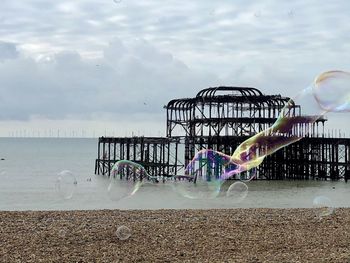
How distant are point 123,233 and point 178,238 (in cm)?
141

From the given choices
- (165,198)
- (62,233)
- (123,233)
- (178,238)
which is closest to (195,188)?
(165,198)

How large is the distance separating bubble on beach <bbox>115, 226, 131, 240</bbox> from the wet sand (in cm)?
11

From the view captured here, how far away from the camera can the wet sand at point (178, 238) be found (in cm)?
1203

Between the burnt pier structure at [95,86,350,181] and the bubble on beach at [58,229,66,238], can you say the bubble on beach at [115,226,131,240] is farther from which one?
the burnt pier structure at [95,86,350,181]

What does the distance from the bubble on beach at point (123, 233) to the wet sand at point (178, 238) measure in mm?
110

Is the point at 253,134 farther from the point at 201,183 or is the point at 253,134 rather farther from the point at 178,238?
the point at 178,238

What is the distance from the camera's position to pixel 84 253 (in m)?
12.5

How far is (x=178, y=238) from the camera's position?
1414 cm

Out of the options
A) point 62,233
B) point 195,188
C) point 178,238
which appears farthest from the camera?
point 195,188

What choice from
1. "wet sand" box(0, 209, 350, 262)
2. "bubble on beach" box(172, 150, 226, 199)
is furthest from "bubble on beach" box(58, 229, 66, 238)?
"bubble on beach" box(172, 150, 226, 199)

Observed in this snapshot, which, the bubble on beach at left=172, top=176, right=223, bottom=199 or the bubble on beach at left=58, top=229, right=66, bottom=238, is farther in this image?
the bubble on beach at left=172, top=176, right=223, bottom=199

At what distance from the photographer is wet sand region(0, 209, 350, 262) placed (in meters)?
12.0

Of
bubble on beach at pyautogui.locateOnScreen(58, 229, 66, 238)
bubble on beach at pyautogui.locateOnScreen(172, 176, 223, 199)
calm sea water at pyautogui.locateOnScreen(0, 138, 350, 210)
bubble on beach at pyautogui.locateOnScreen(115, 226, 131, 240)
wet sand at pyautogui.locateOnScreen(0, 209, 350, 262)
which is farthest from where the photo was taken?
bubble on beach at pyautogui.locateOnScreen(172, 176, 223, 199)

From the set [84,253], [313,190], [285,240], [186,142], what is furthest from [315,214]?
[186,142]
